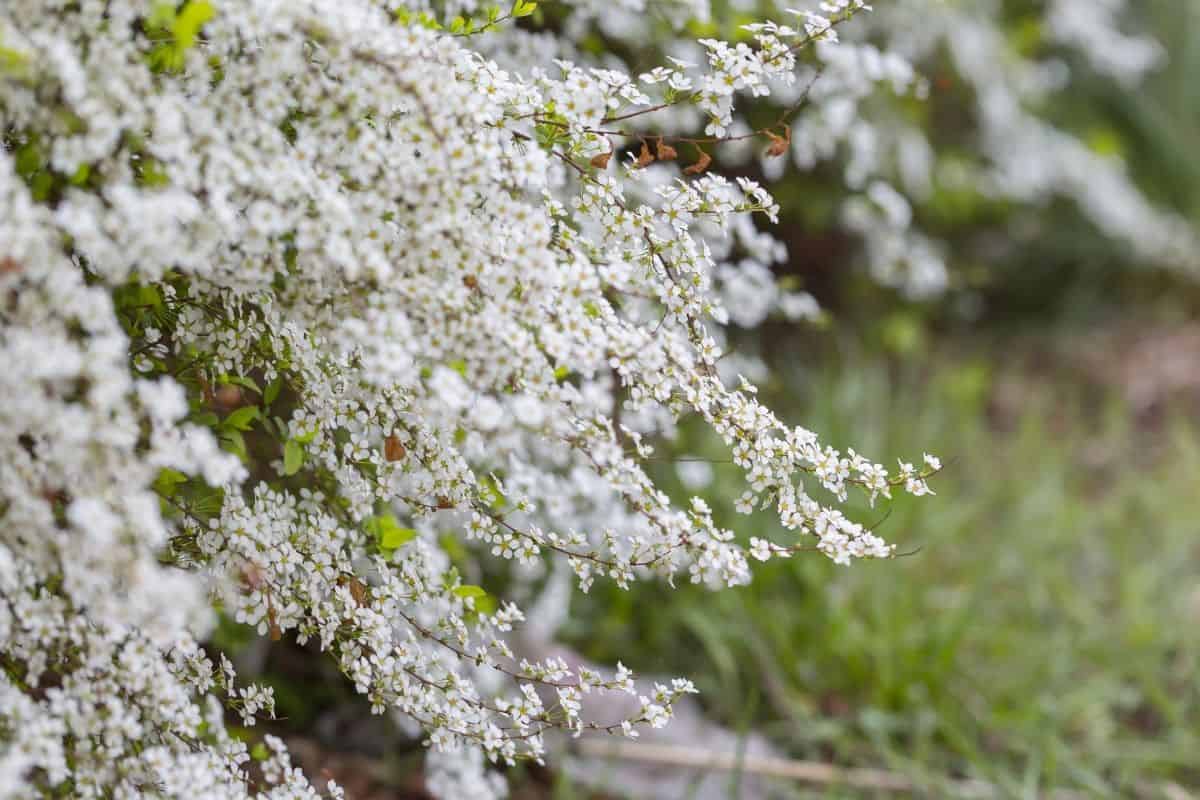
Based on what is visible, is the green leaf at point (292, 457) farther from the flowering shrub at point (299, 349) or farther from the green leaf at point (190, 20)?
the green leaf at point (190, 20)

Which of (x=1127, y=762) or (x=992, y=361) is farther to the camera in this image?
(x=992, y=361)

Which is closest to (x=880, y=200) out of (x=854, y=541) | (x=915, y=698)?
(x=915, y=698)

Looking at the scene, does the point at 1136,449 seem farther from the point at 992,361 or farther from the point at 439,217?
the point at 439,217

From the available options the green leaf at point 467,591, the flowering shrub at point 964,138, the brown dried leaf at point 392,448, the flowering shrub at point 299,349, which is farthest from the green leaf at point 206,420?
the flowering shrub at point 964,138

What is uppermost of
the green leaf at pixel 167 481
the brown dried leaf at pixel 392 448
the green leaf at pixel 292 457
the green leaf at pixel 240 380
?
the green leaf at pixel 240 380

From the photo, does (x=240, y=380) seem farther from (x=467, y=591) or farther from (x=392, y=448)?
(x=467, y=591)

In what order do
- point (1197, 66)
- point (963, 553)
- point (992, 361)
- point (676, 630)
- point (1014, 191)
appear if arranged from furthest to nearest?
point (1197, 66) < point (992, 361) < point (1014, 191) < point (963, 553) < point (676, 630)

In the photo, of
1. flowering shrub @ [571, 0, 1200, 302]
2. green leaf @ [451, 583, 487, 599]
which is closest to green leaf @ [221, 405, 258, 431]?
green leaf @ [451, 583, 487, 599]

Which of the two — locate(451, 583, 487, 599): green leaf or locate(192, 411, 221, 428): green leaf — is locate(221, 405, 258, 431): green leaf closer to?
locate(192, 411, 221, 428): green leaf
